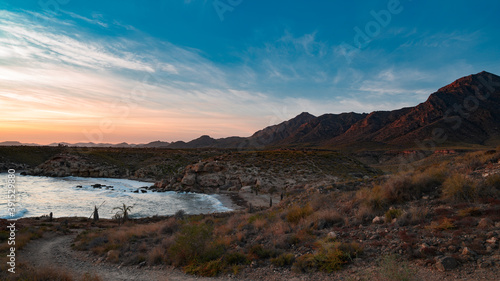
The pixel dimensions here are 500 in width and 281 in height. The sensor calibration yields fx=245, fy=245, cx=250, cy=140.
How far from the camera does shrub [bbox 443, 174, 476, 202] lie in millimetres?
8547

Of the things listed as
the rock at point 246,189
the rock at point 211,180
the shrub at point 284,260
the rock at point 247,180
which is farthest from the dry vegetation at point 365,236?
the rock at point 211,180

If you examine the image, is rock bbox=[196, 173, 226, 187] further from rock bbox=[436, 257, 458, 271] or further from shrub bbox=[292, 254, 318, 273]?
rock bbox=[436, 257, 458, 271]

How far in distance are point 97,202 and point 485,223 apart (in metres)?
32.3

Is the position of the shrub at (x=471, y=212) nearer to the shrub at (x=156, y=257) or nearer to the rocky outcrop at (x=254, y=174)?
the shrub at (x=156, y=257)

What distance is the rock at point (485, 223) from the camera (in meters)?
6.44

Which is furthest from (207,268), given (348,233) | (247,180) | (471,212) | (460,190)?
(247,180)

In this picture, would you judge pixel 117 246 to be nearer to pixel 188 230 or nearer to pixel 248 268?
pixel 188 230

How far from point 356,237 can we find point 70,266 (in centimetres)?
1017

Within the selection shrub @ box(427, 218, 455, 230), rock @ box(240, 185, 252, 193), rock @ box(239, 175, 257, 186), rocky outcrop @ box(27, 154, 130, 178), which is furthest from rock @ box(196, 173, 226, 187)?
shrub @ box(427, 218, 455, 230)

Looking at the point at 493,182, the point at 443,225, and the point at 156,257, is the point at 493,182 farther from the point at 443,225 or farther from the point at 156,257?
the point at 156,257

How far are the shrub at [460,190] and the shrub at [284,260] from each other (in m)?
6.26

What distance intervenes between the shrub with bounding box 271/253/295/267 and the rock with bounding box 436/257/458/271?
351cm

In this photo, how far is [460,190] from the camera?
869 centimetres

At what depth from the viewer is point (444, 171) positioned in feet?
36.1
